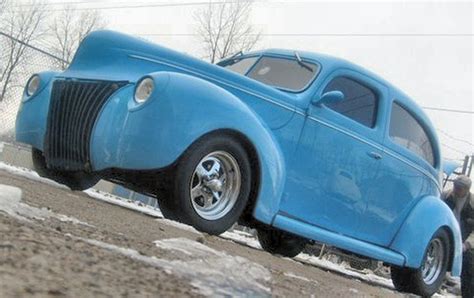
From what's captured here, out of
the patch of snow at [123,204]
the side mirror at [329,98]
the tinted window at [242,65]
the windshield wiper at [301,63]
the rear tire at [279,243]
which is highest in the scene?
the windshield wiper at [301,63]

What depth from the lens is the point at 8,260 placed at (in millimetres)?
1699

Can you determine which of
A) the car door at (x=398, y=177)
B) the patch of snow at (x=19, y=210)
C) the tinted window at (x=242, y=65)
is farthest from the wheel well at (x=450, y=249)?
the patch of snow at (x=19, y=210)

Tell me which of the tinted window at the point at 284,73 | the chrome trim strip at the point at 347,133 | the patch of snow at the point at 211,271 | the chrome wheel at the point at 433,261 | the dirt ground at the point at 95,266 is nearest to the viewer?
the dirt ground at the point at 95,266

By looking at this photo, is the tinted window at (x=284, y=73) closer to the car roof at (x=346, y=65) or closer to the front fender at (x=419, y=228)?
the car roof at (x=346, y=65)

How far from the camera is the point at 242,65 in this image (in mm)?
4930

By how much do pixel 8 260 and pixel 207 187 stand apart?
1.83 metres

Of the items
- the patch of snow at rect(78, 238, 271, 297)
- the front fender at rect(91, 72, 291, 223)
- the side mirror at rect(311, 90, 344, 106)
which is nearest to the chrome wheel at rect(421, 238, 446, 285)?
the side mirror at rect(311, 90, 344, 106)

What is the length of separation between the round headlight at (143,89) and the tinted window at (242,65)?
1.58 meters

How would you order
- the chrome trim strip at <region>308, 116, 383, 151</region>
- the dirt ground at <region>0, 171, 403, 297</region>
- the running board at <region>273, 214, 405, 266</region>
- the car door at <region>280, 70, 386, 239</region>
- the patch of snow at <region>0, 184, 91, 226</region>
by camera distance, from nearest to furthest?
the dirt ground at <region>0, 171, 403, 297</region> < the patch of snow at <region>0, 184, 91, 226</region> < the running board at <region>273, 214, 405, 266</region> < the car door at <region>280, 70, 386, 239</region> < the chrome trim strip at <region>308, 116, 383, 151</region>

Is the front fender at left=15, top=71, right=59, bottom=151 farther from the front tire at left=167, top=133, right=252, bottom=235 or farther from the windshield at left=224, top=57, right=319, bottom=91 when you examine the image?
the windshield at left=224, top=57, right=319, bottom=91

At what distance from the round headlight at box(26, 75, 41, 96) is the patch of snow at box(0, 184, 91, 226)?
1.37 metres

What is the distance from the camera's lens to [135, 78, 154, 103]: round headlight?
327 centimetres

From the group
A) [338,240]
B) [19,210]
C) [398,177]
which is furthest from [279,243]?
[19,210]

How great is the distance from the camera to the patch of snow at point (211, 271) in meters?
2.20
